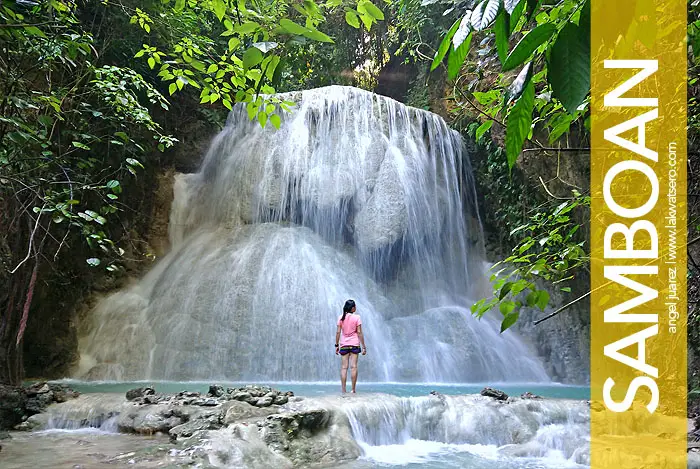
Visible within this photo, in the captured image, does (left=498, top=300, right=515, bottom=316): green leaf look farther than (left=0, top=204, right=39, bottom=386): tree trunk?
No

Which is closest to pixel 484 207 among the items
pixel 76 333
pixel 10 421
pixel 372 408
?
pixel 372 408

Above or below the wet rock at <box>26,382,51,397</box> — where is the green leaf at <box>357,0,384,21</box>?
above

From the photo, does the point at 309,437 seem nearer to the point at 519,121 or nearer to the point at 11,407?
the point at 11,407

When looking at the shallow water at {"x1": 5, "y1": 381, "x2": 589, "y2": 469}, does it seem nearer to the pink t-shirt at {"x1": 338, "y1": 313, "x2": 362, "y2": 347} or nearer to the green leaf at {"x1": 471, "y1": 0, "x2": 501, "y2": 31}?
the pink t-shirt at {"x1": 338, "y1": 313, "x2": 362, "y2": 347}

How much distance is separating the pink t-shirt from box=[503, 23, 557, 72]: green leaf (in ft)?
19.1

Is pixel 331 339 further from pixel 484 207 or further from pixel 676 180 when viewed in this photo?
pixel 676 180

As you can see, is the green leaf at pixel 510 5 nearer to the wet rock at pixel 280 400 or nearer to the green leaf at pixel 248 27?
the green leaf at pixel 248 27

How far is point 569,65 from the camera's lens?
2.57ft

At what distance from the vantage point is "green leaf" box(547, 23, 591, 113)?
78 centimetres

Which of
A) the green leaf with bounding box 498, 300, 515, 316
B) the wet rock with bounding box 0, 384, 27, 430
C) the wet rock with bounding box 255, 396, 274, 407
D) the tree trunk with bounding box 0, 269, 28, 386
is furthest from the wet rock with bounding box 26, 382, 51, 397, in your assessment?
the green leaf with bounding box 498, 300, 515, 316

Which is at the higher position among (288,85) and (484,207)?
(288,85)

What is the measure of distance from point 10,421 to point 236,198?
790 cm

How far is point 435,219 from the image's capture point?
12797 millimetres

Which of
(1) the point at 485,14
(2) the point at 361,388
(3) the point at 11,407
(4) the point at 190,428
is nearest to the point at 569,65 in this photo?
(1) the point at 485,14
